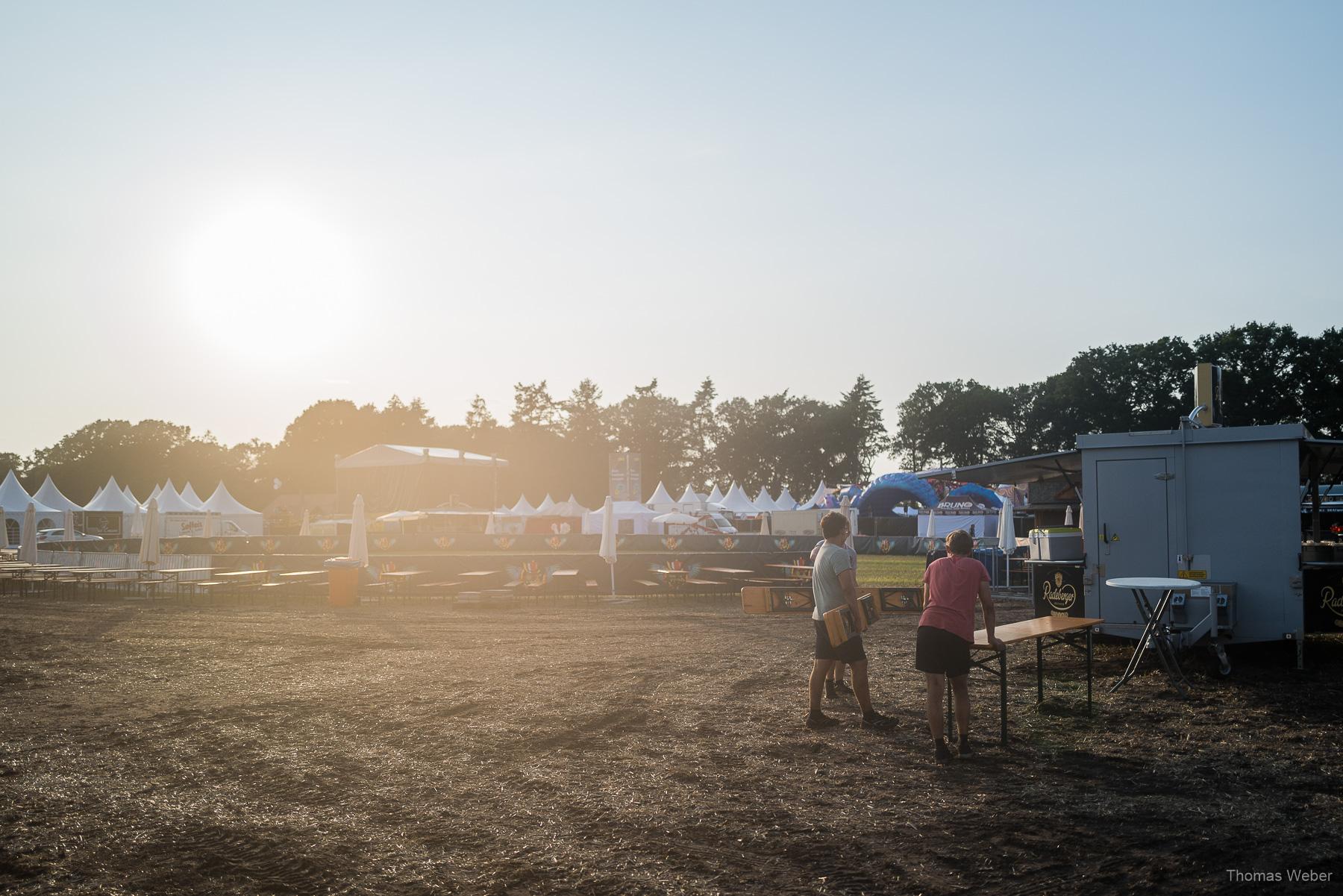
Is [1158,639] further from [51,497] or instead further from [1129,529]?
[51,497]

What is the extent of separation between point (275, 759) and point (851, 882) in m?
4.71

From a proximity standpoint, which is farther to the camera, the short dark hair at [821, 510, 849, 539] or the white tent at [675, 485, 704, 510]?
the white tent at [675, 485, 704, 510]

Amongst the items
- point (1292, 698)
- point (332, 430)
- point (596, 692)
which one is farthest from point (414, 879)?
point (332, 430)

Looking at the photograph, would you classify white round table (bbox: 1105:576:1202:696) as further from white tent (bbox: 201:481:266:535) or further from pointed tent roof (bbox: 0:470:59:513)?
pointed tent roof (bbox: 0:470:59:513)

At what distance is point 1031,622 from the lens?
380 inches

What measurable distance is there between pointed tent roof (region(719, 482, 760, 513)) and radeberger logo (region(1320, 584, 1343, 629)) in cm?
4093

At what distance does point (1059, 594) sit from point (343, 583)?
50.2ft

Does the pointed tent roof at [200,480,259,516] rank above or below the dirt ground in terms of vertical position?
above

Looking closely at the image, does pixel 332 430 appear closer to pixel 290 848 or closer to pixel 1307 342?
pixel 1307 342

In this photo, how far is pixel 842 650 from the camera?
27.1ft

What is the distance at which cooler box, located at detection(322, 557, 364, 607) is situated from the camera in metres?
22.0

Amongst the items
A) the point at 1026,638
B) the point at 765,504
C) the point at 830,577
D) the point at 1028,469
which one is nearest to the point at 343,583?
the point at 1028,469

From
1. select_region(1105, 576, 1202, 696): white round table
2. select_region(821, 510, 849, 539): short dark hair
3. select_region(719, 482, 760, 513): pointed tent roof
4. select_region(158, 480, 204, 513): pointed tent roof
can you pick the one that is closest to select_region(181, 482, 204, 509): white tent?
select_region(158, 480, 204, 513): pointed tent roof

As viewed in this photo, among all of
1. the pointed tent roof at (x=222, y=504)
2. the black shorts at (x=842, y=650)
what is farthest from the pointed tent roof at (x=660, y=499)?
the black shorts at (x=842, y=650)
